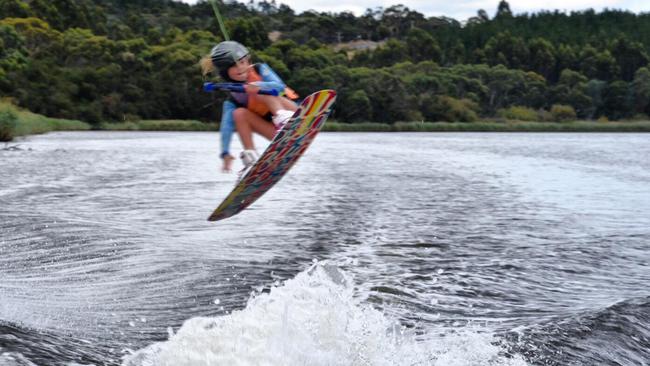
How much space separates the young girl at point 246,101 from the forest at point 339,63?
65.6 feet

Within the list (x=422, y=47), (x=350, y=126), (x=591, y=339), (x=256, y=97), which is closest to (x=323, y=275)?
(x=256, y=97)

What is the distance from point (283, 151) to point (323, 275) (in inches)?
49.2

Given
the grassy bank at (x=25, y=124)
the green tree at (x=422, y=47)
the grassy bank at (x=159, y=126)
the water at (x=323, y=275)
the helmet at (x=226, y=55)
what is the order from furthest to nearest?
the green tree at (x=422, y=47), the grassy bank at (x=159, y=126), the grassy bank at (x=25, y=124), the helmet at (x=226, y=55), the water at (x=323, y=275)

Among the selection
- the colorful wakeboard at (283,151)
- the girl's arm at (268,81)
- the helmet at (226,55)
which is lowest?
the colorful wakeboard at (283,151)

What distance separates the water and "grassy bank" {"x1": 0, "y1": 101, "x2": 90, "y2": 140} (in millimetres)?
17670

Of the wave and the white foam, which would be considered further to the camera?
the wave

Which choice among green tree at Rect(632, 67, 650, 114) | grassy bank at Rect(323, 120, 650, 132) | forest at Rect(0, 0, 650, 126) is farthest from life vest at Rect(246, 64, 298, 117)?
green tree at Rect(632, 67, 650, 114)

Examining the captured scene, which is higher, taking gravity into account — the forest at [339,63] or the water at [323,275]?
the forest at [339,63]

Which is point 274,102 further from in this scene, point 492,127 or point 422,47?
point 422,47

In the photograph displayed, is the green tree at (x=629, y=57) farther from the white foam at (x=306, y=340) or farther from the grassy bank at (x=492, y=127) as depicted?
the white foam at (x=306, y=340)

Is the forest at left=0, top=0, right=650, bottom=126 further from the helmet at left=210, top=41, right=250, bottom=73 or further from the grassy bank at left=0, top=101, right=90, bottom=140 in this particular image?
the helmet at left=210, top=41, right=250, bottom=73

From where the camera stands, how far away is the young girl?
23.7ft

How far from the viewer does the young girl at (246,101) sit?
23.7 feet

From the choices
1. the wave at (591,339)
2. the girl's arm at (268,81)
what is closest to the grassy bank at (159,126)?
the girl's arm at (268,81)
